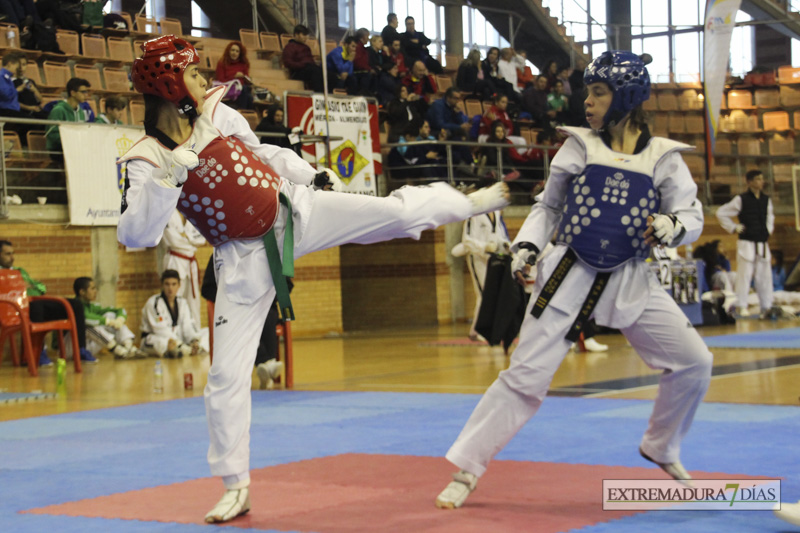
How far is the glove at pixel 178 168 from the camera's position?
3861 mm

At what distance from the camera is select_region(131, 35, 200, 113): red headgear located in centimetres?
411

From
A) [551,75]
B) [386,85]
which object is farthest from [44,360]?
[551,75]

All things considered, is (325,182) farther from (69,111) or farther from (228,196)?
(69,111)

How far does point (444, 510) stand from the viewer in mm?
4215

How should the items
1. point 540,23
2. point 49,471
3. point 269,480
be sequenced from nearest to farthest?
point 269,480, point 49,471, point 540,23

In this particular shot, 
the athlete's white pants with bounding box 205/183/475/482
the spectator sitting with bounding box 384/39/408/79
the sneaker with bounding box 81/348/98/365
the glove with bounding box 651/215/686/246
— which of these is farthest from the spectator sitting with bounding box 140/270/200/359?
the glove with bounding box 651/215/686/246

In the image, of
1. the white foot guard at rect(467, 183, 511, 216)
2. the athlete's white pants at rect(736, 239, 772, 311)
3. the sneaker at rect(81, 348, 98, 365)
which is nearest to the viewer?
the white foot guard at rect(467, 183, 511, 216)

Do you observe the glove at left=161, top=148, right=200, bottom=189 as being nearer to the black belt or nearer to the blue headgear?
the black belt

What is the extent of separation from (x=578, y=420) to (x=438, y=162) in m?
11.2

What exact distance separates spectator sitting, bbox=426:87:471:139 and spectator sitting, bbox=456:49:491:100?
2.17 m

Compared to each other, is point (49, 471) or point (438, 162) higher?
point (438, 162)

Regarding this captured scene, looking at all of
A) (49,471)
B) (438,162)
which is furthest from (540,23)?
(49,471)

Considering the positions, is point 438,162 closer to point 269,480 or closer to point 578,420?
point 578,420

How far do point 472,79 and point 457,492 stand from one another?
17084 millimetres
